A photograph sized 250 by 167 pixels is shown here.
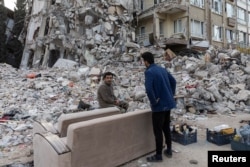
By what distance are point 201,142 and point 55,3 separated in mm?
19104

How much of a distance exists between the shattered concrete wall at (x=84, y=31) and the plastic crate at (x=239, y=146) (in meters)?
14.1

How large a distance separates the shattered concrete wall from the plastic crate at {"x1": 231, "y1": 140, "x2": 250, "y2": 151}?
14142 millimetres

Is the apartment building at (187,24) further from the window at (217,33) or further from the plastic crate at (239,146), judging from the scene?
the plastic crate at (239,146)

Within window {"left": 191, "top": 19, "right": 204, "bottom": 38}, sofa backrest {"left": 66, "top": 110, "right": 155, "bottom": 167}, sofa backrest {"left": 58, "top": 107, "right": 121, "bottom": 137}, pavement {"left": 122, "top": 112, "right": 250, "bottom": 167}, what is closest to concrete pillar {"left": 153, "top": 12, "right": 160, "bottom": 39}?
window {"left": 191, "top": 19, "right": 204, "bottom": 38}

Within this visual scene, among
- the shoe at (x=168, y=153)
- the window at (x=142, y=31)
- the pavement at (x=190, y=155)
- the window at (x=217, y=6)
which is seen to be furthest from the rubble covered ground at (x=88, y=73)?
the window at (x=217, y=6)

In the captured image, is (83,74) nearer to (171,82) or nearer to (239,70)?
(239,70)

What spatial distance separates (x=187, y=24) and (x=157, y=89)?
17902 millimetres

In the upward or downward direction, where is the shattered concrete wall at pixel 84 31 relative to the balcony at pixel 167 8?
downward

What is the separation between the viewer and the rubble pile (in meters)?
6.89

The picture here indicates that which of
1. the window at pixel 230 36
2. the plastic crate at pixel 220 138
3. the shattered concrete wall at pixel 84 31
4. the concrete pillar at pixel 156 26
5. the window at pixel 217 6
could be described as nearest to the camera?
the plastic crate at pixel 220 138

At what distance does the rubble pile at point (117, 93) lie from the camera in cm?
689

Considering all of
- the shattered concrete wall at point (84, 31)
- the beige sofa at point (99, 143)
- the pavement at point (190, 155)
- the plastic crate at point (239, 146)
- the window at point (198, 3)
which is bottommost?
the pavement at point (190, 155)

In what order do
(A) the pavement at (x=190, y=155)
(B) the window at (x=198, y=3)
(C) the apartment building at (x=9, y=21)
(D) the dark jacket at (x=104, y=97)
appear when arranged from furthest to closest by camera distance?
(C) the apartment building at (x=9, y=21) → (B) the window at (x=198, y=3) → (D) the dark jacket at (x=104, y=97) → (A) the pavement at (x=190, y=155)

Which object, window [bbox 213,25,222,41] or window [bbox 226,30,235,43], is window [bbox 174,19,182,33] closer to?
window [bbox 213,25,222,41]
